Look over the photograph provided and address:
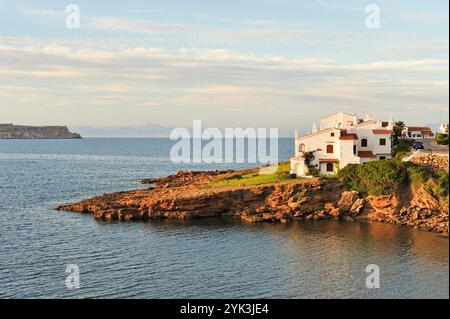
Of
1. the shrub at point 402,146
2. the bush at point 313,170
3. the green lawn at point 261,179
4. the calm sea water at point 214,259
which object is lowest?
the calm sea water at point 214,259

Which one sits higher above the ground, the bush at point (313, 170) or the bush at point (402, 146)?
the bush at point (402, 146)

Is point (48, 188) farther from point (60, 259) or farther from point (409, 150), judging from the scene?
point (409, 150)

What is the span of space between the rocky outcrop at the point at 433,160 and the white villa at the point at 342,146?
7824 millimetres

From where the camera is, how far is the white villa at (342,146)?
76.9m

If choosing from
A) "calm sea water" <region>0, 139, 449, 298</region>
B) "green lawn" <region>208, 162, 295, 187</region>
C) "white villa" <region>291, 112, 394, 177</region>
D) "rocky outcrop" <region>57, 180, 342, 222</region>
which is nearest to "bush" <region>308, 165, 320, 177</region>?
"white villa" <region>291, 112, 394, 177</region>

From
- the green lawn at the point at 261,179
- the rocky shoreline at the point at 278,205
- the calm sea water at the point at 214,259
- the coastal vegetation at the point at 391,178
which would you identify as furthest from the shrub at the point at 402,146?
the calm sea water at the point at 214,259

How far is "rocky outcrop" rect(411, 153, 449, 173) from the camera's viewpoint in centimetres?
6623

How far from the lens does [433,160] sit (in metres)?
68.1

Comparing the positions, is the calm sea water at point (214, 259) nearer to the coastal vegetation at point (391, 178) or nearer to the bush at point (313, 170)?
the coastal vegetation at point (391, 178)

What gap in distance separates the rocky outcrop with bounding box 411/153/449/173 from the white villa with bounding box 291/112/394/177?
782cm

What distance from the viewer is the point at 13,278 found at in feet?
150

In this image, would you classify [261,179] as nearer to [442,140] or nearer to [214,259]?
[214,259]

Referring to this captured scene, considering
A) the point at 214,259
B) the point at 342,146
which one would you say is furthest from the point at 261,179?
the point at 214,259
